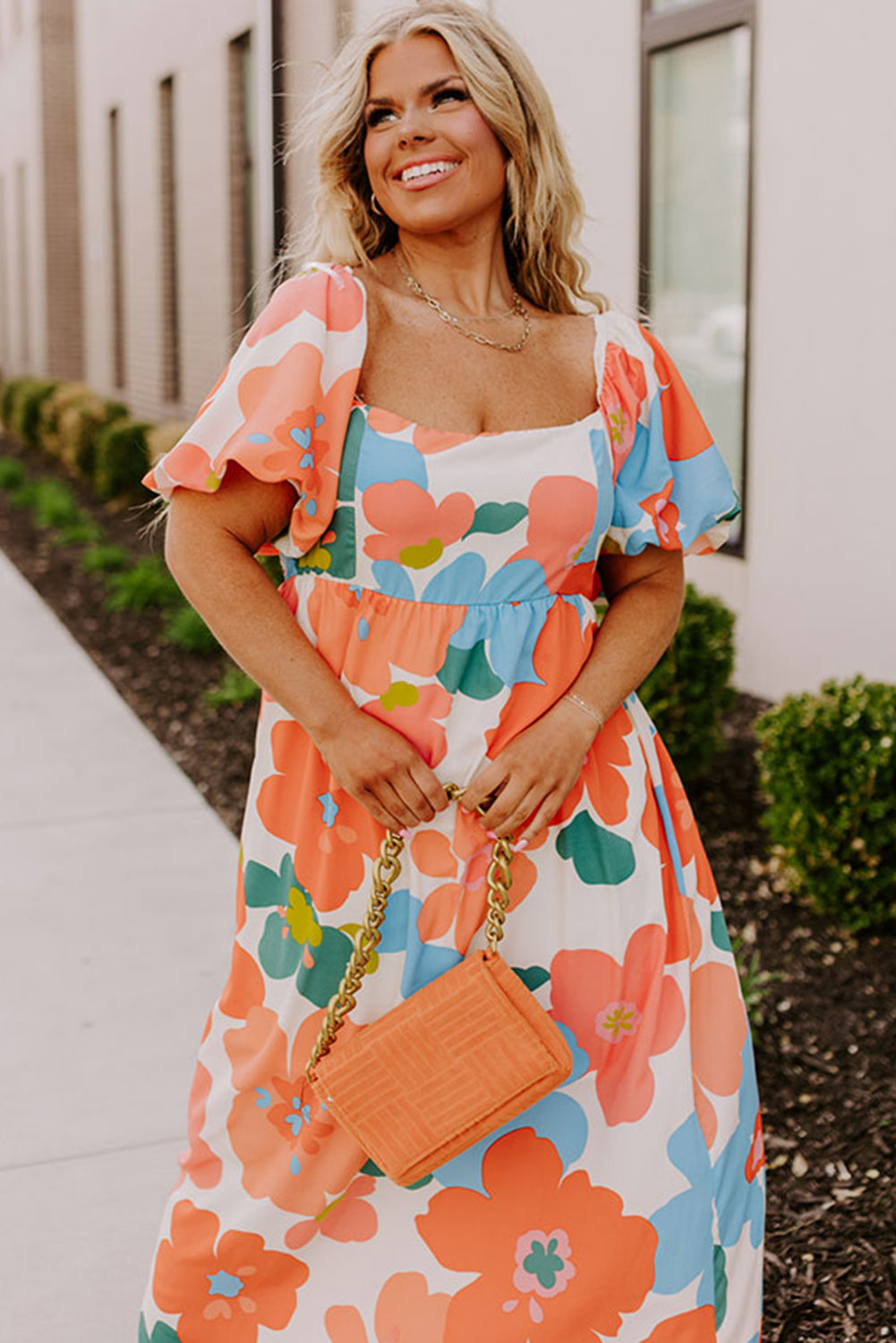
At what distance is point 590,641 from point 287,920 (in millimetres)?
556

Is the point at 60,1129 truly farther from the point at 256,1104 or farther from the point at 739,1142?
the point at 739,1142

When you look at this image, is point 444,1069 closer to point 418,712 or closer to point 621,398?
point 418,712

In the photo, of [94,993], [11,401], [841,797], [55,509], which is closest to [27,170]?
[11,401]

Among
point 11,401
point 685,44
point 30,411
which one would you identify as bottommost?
point 11,401

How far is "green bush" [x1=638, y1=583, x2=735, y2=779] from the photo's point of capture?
17.1ft

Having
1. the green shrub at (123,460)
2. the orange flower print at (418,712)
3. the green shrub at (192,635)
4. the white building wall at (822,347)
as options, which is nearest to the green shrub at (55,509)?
the green shrub at (123,460)

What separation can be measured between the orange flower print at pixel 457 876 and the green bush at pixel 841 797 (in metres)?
2.38

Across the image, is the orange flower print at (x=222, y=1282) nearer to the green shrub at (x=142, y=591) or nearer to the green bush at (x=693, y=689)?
the green bush at (x=693, y=689)

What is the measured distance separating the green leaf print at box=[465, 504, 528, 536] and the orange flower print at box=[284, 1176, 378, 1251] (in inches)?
34.1

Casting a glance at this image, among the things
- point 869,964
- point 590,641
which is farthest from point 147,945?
point 590,641

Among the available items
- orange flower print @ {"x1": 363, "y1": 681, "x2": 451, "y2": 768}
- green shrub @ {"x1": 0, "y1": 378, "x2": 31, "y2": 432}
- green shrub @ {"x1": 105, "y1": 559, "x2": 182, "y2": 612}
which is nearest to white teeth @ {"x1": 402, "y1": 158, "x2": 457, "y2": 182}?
orange flower print @ {"x1": 363, "y1": 681, "x2": 451, "y2": 768}

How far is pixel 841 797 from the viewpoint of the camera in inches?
167

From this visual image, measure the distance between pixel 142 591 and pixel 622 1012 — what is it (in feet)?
22.8

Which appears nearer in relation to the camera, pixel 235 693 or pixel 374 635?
pixel 374 635
